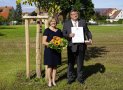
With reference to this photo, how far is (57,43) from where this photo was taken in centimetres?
974

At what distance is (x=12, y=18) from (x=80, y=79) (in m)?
124

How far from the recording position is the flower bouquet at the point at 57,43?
32.0 ft

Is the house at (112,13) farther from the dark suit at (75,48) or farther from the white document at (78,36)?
the white document at (78,36)

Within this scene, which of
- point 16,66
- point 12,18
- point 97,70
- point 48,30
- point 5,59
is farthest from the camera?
point 12,18

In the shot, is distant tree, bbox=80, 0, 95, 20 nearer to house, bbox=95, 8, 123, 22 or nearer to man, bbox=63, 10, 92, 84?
man, bbox=63, 10, 92, 84

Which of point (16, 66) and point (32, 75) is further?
point (16, 66)

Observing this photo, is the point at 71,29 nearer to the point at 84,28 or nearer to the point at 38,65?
the point at 84,28

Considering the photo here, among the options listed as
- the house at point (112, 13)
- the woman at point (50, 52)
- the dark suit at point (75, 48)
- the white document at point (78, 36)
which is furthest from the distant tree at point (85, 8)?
the house at point (112, 13)

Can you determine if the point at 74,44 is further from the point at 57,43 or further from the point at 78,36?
the point at 57,43

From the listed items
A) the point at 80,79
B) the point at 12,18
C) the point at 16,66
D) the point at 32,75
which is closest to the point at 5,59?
the point at 16,66

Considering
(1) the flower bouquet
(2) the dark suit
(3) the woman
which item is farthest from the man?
(1) the flower bouquet

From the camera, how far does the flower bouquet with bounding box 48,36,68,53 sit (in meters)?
9.74

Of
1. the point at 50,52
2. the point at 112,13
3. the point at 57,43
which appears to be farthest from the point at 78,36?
the point at 112,13

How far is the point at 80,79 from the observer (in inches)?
414
